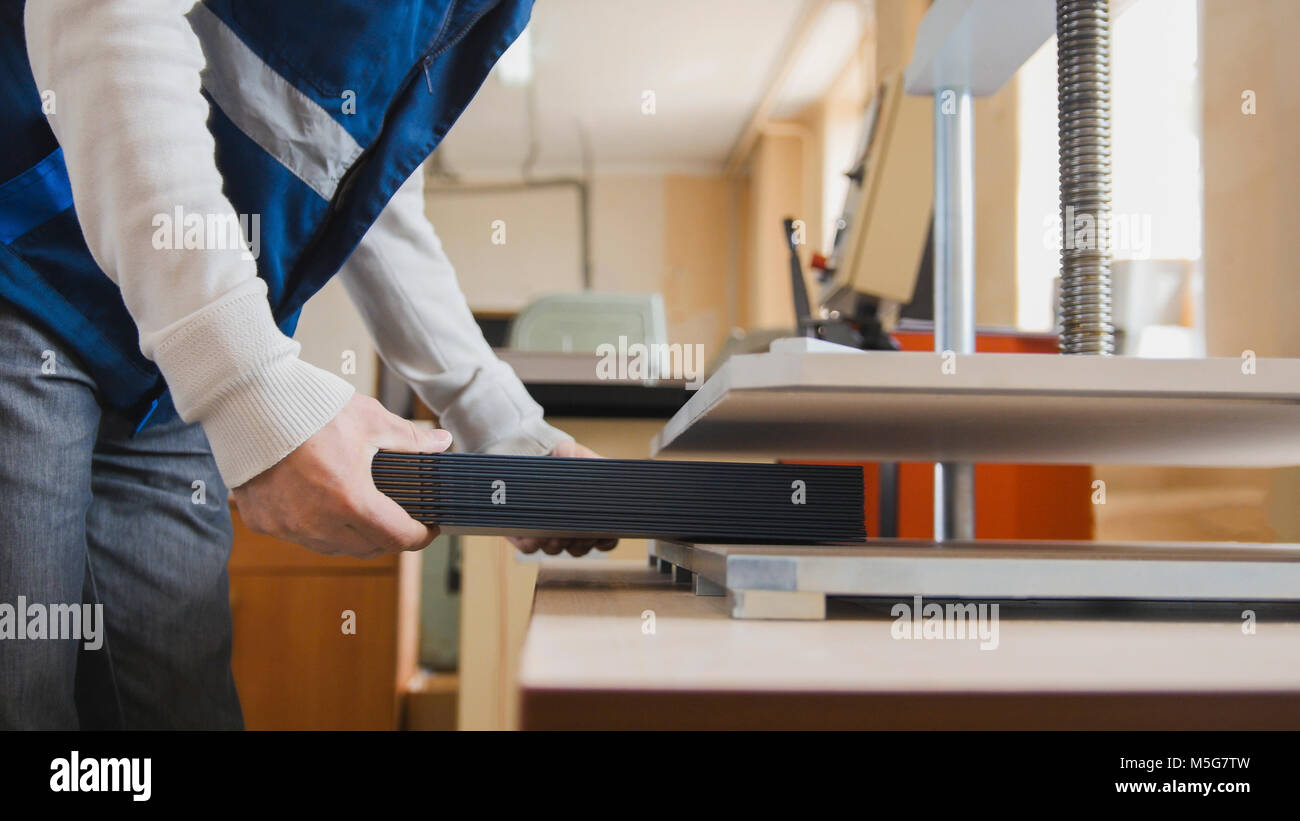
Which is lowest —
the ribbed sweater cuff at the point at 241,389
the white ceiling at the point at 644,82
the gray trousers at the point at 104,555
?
the gray trousers at the point at 104,555

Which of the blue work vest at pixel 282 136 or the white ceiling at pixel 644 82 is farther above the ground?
the white ceiling at pixel 644 82

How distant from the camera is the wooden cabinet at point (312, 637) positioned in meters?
1.79

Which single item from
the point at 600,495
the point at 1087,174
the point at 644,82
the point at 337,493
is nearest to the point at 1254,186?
the point at 1087,174

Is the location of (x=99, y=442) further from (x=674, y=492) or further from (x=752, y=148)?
(x=752, y=148)

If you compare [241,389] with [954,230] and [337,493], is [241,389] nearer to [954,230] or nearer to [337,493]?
[337,493]

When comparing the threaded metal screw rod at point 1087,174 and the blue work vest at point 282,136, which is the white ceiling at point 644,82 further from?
the threaded metal screw rod at point 1087,174

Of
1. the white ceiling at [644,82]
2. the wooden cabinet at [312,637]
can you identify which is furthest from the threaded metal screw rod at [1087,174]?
the white ceiling at [644,82]

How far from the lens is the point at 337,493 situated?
47cm

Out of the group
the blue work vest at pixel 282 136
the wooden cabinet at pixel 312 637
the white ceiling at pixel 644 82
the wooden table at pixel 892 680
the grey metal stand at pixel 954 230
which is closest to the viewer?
the wooden table at pixel 892 680

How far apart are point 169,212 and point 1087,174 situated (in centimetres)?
63

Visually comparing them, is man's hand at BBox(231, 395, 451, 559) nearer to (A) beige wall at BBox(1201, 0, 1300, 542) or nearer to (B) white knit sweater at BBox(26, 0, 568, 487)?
(B) white knit sweater at BBox(26, 0, 568, 487)

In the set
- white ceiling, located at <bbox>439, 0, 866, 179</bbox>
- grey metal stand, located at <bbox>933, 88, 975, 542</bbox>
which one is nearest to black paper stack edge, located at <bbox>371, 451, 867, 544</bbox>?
grey metal stand, located at <bbox>933, 88, 975, 542</bbox>

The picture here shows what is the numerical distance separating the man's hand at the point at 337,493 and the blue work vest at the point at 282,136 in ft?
1.06

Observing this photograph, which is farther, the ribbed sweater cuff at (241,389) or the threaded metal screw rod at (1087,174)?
the threaded metal screw rod at (1087,174)
